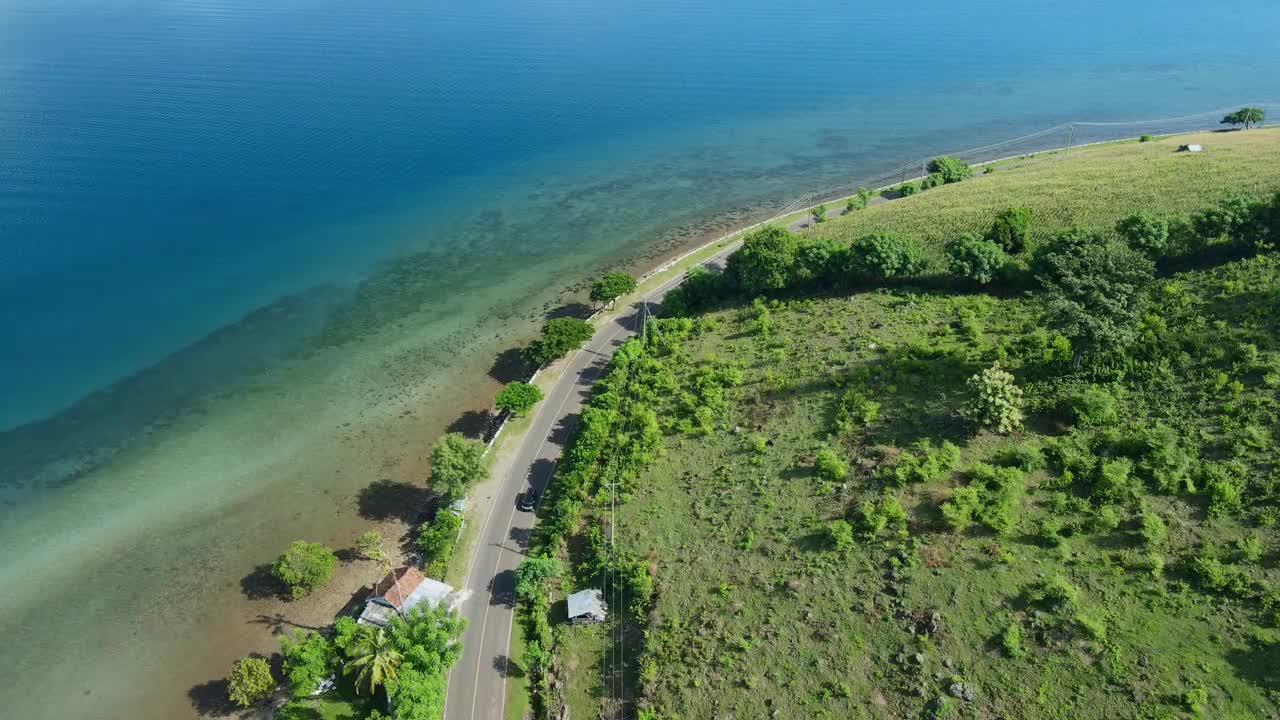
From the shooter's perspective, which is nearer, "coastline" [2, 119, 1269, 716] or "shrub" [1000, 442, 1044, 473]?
"shrub" [1000, 442, 1044, 473]

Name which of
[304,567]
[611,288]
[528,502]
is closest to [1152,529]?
[528,502]

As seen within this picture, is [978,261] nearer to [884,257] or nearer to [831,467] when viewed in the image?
[884,257]

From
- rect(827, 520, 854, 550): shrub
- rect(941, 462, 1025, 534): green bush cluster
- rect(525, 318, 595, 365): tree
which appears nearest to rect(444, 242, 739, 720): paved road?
rect(525, 318, 595, 365): tree

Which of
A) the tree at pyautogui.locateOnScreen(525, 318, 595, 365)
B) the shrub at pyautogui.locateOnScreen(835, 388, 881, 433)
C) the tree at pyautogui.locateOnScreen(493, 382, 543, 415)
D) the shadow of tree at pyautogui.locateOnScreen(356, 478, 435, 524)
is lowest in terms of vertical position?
the shadow of tree at pyautogui.locateOnScreen(356, 478, 435, 524)

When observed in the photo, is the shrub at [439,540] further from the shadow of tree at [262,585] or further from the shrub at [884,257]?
the shrub at [884,257]

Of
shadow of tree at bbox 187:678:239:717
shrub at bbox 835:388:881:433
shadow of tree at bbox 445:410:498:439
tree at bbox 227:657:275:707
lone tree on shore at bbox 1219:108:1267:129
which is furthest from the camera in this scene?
lone tree on shore at bbox 1219:108:1267:129

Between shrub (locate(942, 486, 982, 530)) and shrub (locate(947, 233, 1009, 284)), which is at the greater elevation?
shrub (locate(947, 233, 1009, 284))

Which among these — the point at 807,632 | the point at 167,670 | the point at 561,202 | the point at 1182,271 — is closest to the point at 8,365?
the point at 167,670

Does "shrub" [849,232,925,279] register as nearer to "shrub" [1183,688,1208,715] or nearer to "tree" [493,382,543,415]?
"tree" [493,382,543,415]
